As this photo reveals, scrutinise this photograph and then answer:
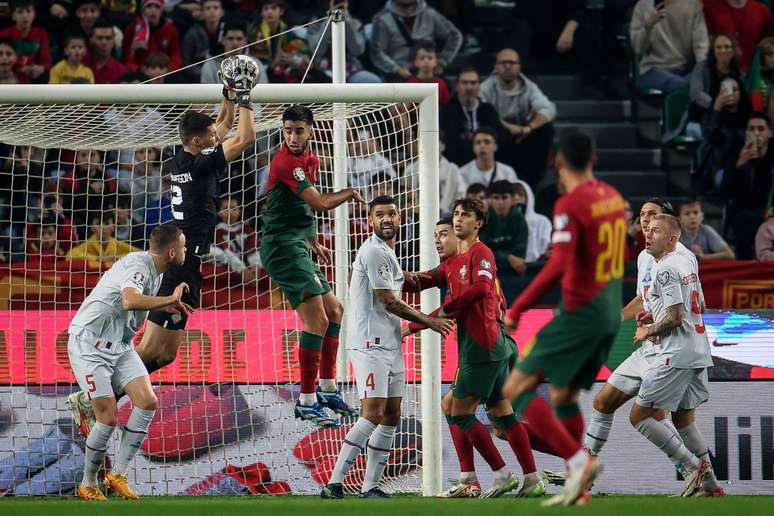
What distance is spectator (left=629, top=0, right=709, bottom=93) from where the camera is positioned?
16.3m

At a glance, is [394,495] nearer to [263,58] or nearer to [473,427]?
[473,427]

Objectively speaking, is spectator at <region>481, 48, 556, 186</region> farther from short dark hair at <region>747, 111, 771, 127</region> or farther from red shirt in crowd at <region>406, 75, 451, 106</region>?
short dark hair at <region>747, 111, 771, 127</region>

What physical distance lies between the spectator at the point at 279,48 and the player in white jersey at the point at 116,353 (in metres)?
5.54

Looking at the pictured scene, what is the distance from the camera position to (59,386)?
10.9m

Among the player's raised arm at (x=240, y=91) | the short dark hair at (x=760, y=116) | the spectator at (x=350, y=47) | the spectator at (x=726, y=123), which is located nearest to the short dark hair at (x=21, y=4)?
the spectator at (x=350, y=47)

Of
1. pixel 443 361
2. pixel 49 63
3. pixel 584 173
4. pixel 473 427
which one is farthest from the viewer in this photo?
pixel 49 63

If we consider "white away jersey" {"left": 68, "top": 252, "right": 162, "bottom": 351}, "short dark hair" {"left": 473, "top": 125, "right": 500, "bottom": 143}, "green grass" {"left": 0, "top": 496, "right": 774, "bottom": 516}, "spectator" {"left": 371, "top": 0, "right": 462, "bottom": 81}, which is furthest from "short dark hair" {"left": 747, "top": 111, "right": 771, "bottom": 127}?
"white away jersey" {"left": 68, "top": 252, "right": 162, "bottom": 351}

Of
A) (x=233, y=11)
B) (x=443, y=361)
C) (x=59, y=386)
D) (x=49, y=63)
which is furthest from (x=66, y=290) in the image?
(x=233, y=11)

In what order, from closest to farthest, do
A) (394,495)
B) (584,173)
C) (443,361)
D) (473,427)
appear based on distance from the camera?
(584,173), (473,427), (394,495), (443,361)

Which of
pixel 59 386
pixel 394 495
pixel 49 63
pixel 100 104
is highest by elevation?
pixel 49 63

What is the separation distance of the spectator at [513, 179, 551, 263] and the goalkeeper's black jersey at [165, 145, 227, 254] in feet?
15.2

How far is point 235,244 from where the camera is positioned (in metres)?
12.4

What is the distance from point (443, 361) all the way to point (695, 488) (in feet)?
7.78

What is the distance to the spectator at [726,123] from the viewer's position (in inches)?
610
